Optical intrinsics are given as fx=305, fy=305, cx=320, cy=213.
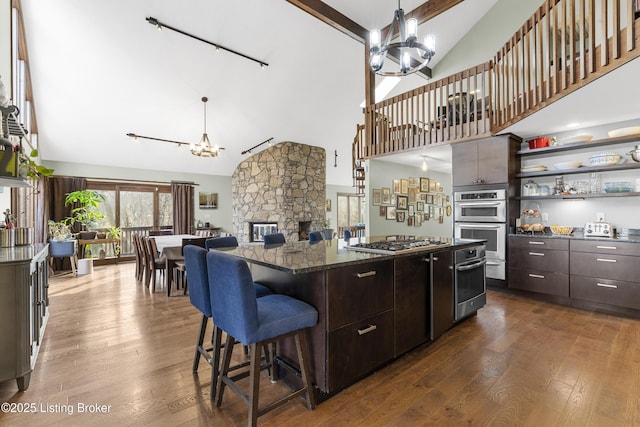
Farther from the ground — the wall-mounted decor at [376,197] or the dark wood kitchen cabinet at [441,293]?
the wall-mounted decor at [376,197]

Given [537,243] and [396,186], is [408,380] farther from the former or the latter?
[396,186]

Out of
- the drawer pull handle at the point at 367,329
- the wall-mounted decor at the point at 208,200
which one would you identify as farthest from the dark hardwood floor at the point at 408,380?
the wall-mounted decor at the point at 208,200

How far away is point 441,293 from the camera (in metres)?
2.68

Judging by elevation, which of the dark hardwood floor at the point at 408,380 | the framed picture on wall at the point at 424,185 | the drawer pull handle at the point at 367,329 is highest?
the framed picture on wall at the point at 424,185

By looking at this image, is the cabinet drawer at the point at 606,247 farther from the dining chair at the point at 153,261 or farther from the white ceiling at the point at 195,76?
the dining chair at the point at 153,261

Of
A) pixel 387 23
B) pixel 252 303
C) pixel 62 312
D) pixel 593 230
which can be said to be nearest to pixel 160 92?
pixel 62 312

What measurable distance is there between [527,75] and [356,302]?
11.2ft

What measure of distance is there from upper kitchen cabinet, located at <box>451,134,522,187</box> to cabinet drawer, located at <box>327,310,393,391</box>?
308cm

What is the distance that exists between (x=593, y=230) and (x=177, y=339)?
495 centimetres

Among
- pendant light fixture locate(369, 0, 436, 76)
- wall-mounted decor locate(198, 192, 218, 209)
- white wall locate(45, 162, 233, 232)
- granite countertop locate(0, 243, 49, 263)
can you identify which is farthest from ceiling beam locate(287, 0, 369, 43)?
wall-mounted decor locate(198, 192, 218, 209)

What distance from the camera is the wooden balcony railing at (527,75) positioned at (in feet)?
8.24

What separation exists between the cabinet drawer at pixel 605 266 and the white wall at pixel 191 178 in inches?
321

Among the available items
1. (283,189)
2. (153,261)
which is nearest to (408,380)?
(153,261)

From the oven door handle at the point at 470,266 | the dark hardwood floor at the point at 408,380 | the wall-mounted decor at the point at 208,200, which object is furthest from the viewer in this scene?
the wall-mounted decor at the point at 208,200
